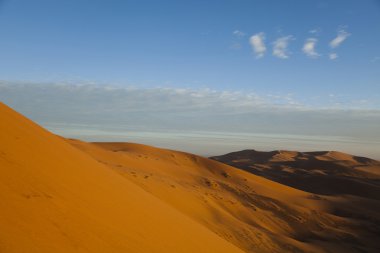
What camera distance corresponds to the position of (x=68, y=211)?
13.4ft

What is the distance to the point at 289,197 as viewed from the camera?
18609mm

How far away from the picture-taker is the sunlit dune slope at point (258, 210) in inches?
436

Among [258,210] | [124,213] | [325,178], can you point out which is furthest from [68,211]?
[325,178]

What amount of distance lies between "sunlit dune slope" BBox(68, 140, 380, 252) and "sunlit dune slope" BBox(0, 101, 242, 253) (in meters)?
4.42

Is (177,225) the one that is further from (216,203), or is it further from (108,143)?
(108,143)

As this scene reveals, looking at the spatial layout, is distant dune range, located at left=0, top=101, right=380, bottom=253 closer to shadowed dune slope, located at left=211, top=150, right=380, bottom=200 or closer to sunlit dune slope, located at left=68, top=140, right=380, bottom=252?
sunlit dune slope, located at left=68, top=140, right=380, bottom=252

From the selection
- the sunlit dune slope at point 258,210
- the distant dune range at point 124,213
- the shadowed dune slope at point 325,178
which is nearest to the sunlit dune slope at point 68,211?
the distant dune range at point 124,213

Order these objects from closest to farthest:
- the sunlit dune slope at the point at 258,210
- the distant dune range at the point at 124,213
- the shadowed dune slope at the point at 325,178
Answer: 1. the distant dune range at the point at 124,213
2. the sunlit dune slope at the point at 258,210
3. the shadowed dune slope at the point at 325,178

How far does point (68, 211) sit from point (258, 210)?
1210cm

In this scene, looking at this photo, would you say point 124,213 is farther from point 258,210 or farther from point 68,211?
point 258,210

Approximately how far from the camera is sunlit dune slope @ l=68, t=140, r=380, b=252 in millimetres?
11070

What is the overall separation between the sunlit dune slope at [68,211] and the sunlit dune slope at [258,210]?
442cm

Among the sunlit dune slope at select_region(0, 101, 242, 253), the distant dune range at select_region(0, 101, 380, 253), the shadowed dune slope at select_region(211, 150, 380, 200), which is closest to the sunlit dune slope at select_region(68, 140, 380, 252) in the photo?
the distant dune range at select_region(0, 101, 380, 253)

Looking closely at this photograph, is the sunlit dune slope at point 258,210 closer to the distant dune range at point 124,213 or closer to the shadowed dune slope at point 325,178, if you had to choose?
the distant dune range at point 124,213
